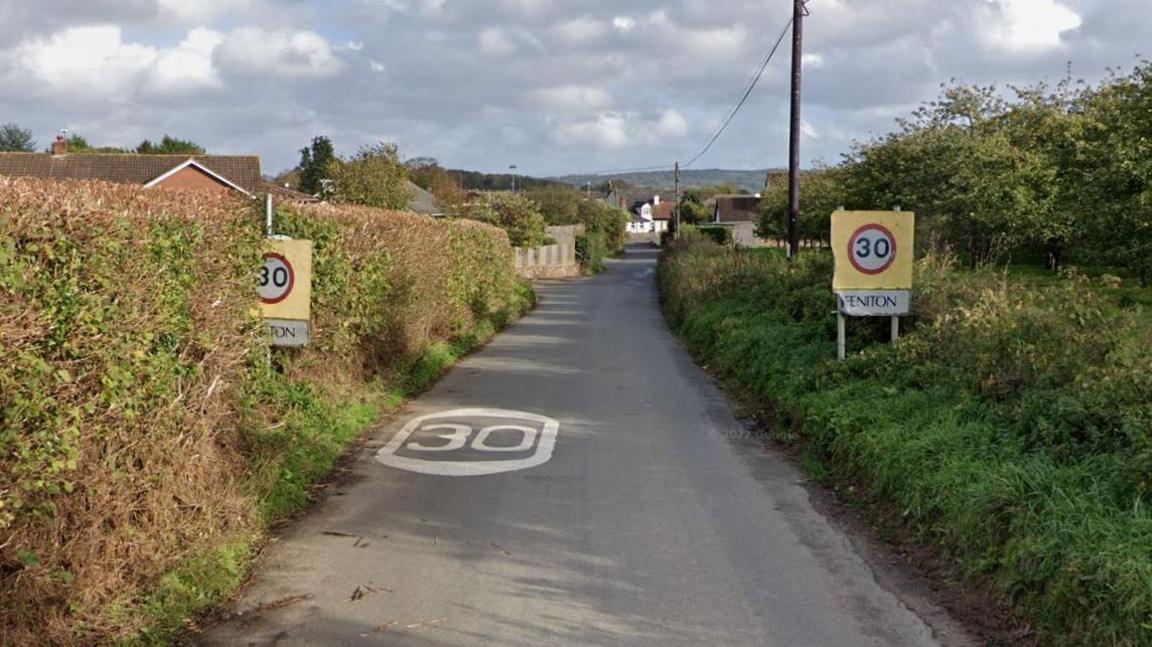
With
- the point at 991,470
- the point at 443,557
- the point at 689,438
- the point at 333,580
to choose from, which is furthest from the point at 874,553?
the point at 689,438

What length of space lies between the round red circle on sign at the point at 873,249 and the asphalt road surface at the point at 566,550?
224 centimetres

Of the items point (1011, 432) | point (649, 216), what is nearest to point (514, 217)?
point (1011, 432)

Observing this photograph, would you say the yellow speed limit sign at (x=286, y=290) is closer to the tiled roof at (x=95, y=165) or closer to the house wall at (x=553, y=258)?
the tiled roof at (x=95, y=165)

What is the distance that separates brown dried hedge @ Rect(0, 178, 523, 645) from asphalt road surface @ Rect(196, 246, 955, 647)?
1.64 ft

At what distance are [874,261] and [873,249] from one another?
131mm

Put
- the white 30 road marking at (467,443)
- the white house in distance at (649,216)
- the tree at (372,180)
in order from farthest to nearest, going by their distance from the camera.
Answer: the white house in distance at (649,216) → the tree at (372,180) → the white 30 road marking at (467,443)

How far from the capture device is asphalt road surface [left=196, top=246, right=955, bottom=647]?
5266 millimetres

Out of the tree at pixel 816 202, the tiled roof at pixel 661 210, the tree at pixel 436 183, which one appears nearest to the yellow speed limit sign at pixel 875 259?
the tree at pixel 816 202

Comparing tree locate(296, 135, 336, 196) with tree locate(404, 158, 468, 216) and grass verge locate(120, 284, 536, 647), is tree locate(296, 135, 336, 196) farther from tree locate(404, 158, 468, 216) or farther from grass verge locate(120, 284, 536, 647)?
grass verge locate(120, 284, 536, 647)

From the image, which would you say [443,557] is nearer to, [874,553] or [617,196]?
[874,553]

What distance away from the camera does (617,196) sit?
176 m

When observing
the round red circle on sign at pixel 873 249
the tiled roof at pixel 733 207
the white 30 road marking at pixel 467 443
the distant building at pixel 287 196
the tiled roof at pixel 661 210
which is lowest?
the white 30 road marking at pixel 467 443

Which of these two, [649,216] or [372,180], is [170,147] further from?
[649,216]

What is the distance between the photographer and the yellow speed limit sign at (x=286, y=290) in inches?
343
